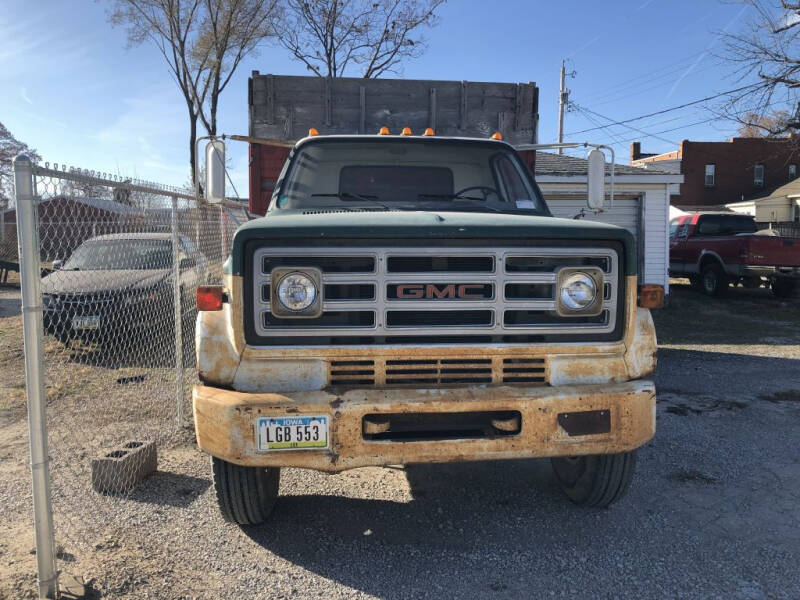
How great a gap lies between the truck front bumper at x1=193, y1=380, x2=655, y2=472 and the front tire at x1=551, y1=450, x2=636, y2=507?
49 centimetres

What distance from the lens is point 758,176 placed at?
3800 centimetres

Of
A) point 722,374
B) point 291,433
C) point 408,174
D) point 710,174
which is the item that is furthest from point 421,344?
point 710,174

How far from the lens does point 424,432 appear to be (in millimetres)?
3016

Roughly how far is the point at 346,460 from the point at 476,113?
513 centimetres

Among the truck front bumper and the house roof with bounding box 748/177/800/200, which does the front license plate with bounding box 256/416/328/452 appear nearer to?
the truck front bumper

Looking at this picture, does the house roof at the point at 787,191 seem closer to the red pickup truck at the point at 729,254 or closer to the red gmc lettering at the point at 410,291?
the red pickup truck at the point at 729,254

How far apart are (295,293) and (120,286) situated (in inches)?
190

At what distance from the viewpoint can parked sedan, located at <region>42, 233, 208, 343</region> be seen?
600 cm

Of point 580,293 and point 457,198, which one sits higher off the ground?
point 457,198

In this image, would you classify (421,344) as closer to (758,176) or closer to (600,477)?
(600,477)

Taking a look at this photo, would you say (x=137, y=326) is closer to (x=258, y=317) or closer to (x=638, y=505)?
(x=258, y=317)

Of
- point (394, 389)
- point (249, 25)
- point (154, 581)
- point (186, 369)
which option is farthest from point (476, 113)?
point (249, 25)

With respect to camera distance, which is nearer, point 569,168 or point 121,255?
point 121,255

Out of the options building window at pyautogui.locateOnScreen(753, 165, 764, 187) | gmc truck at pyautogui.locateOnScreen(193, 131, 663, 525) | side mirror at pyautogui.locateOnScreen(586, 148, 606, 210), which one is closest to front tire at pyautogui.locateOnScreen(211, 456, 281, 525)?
gmc truck at pyautogui.locateOnScreen(193, 131, 663, 525)
